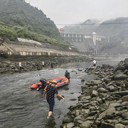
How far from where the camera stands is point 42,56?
81.2 m

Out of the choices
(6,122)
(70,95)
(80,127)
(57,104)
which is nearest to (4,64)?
(70,95)

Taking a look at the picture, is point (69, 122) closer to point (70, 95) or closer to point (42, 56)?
point (70, 95)

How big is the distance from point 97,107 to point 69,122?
8.05 feet

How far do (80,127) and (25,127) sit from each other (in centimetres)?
350

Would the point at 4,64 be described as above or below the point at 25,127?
above

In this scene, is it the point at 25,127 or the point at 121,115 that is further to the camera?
the point at 25,127

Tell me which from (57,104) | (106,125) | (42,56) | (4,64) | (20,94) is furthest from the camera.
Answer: (42,56)

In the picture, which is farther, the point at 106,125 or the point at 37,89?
the point at 37,89

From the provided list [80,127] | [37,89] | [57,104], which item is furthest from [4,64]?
[80,127]

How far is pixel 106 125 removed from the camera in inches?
486

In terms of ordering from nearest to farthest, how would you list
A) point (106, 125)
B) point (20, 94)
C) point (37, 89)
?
point (106, 125), point (20, 94), point (37, 89)

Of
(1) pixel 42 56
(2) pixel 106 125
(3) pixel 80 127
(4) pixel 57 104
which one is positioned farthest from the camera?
(1) pixel 42 56

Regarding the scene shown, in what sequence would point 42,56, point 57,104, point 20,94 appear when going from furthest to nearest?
1. point 42,56
2. point 20,94
3. point 57,104

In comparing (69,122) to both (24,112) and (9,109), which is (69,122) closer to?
(24,112)
